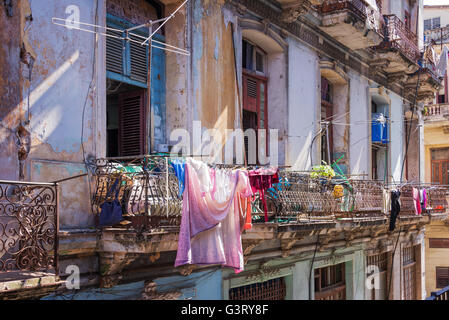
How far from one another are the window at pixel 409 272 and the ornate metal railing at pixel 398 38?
604 centimetres

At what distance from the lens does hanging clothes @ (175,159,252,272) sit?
6.71 m

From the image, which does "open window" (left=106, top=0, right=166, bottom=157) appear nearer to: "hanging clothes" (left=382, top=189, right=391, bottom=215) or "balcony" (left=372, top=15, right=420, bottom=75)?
"hanging clothes" (left=382, top=189, right=391, bottom=215)

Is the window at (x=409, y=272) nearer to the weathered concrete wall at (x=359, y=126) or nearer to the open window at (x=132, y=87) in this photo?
the weathered concrete wall at (x=359, y=126)

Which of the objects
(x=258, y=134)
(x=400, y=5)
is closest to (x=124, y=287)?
(x=258, y=134)

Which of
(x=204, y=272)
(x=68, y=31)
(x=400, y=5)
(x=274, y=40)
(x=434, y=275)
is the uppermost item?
(x=400, y=5)

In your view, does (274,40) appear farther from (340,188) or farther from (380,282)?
(380,282)

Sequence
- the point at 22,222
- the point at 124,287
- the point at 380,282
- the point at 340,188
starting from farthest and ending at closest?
the point at 380,282, the point at 340,188, the point at 124,287, the point at 22,222

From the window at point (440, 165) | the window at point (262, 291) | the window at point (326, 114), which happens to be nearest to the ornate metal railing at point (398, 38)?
the window at point (326, 114)

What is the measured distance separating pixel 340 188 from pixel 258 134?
1.87 meters

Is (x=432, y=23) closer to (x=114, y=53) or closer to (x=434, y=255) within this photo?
(x=434, y=255)

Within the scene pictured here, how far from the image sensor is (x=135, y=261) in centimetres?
746

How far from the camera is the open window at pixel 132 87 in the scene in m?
7.92

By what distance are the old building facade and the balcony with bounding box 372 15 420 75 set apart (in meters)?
0.06

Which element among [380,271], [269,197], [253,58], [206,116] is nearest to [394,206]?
[380,271]
